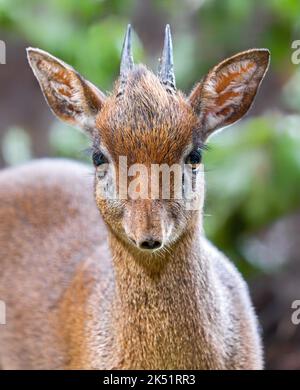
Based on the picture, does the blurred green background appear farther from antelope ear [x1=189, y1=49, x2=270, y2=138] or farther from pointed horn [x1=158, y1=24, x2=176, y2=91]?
pointed horn [x1=158, y1=24, x2=176, y2=91]

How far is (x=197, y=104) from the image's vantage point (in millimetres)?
4699

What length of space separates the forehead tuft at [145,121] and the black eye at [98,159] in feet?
0.21

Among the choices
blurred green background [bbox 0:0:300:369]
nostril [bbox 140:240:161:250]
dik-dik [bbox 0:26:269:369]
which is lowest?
nostril [bbox 140:240:161:250]

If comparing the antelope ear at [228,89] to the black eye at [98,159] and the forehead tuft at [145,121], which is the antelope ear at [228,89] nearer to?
A: the forehead tuft at [145,121]

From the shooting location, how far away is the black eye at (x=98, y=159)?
4541 millimetres

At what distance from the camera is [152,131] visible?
4.38m

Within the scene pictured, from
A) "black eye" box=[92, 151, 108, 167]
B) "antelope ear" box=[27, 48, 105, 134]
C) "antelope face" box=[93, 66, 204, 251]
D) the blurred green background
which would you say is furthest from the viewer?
the blurred green background

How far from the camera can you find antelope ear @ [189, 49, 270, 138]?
4.72 m

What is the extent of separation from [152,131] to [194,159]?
0.81ft

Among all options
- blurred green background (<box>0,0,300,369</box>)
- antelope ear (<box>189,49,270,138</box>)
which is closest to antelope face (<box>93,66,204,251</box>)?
antelope ear (<box>189,49,270,138</box>)

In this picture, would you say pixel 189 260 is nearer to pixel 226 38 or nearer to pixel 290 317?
pixel 290 317

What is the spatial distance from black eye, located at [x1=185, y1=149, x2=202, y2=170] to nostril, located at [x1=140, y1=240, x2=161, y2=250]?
47 cm

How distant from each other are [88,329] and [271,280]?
105 inches

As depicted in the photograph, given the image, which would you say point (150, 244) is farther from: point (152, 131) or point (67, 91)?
point (67, 91)
